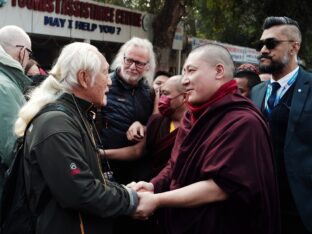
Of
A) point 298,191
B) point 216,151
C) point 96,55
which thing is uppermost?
point 96,55

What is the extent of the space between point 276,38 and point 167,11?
885 cm

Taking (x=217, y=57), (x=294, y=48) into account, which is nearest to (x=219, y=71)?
(x=217, y=57)

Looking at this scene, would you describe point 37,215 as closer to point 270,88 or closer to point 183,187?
point 183,187

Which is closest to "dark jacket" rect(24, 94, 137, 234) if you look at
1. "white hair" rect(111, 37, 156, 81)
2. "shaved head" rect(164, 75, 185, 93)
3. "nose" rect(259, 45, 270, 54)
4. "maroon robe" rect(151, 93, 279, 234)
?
"maroon robe" rect(151, 93, 279, 234)

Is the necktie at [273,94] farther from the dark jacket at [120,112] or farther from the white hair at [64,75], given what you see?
the white hair at [64,75]

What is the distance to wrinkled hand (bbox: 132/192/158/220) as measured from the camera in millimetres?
2209

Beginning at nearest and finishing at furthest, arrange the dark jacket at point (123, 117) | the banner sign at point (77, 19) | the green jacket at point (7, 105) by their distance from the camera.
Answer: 1. the green jacket at point (7, 105)
2. the dark jacket at point (123, 117)
3. the banner sign at point (77, 19)

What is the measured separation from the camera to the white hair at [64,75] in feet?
6.60

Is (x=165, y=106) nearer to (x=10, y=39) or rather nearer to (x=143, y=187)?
(x=143, y=187)

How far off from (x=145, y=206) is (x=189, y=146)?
0.40 m

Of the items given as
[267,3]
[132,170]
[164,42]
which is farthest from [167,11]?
[132,170]

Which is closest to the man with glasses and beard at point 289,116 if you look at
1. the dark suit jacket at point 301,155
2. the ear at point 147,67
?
the dark suit jacket at point 301,155

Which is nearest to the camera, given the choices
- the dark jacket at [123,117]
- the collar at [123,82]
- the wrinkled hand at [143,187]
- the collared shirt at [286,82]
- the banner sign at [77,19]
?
the wrinkled hand at [143,187]

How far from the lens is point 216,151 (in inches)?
80.3
